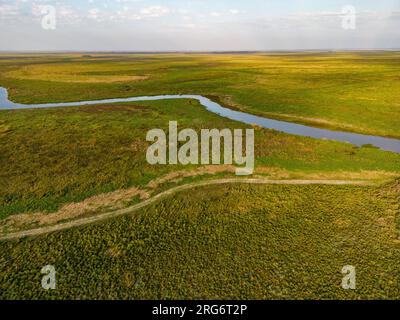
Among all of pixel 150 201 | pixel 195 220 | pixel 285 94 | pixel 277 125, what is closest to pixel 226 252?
pixel 195 220

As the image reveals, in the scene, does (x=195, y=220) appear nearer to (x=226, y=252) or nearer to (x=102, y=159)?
(x=226, y=252)

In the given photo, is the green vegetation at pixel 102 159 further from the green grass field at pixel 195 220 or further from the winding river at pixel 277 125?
the winding river at pixel 277 125

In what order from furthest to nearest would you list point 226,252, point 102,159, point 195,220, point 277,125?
1. point 277,125
2. point 102,159
3. point 195,220
4. point 226,252

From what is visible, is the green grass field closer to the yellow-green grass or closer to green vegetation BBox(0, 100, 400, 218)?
green vegetation BBox(0, 100, 400, 218)

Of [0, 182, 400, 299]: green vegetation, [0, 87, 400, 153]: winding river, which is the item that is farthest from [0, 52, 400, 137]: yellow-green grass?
[0, 182, 400, 299]: green vegetation

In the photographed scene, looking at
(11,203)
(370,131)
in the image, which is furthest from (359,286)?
(370,131)

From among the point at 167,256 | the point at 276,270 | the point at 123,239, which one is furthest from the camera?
the point at 123,239

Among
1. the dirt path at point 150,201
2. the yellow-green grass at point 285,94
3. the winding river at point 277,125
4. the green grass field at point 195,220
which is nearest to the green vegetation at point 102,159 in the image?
the green grass field at point 195,220

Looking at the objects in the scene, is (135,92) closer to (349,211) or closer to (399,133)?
(399,133)

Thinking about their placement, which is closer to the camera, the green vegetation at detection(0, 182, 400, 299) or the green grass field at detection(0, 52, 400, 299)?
the green vegetation at detection(0, 182, 400, 299)
